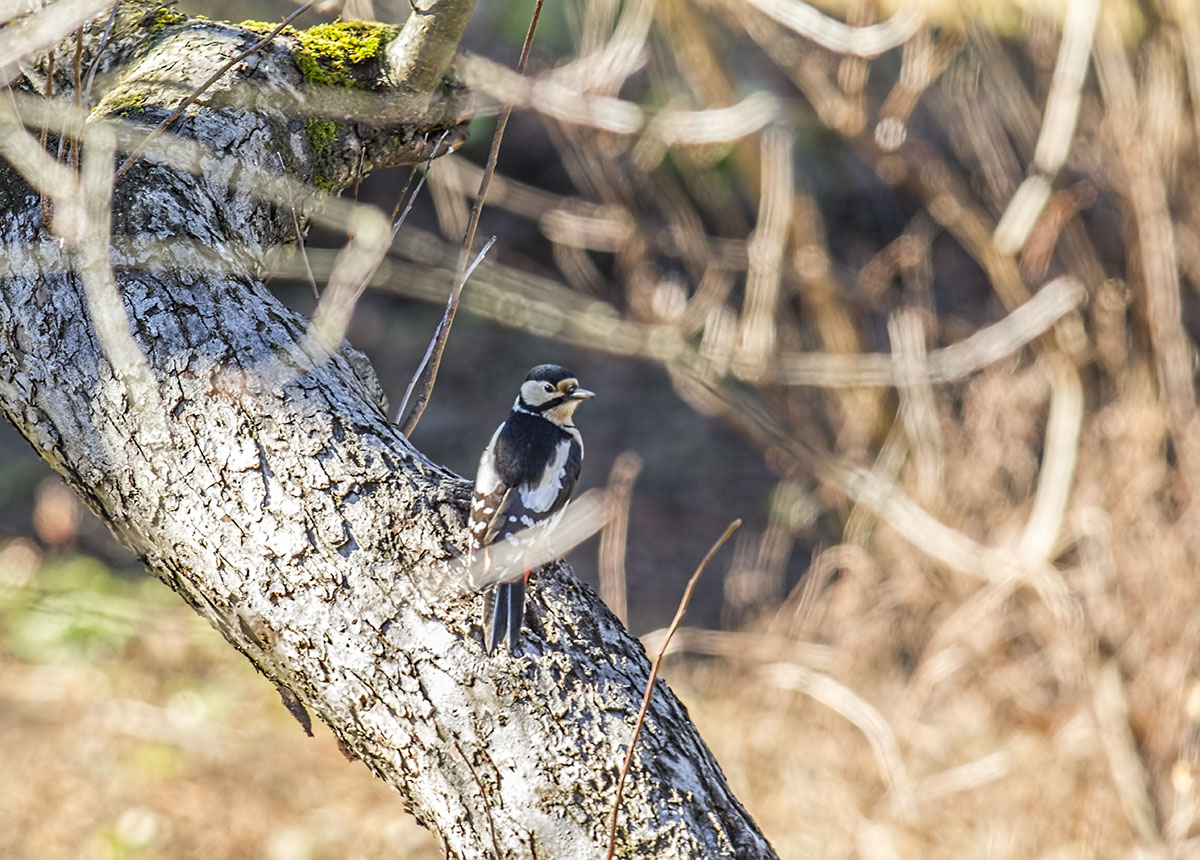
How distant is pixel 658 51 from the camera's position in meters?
5.95

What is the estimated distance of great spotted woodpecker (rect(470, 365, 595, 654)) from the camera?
1524 millimetres

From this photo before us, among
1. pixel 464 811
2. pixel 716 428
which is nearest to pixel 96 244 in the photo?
pixel 464 811

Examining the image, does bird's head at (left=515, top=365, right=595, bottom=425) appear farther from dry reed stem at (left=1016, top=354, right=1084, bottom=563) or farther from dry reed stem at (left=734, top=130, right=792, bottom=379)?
dry reed stem at (left=1016, top=354, right=1084, bottom=563)

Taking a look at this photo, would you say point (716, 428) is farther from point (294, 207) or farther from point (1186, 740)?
point (294, 207)

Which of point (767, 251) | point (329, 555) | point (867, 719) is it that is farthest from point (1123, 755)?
point (329, 555)

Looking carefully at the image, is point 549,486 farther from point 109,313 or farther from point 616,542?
point 616,542

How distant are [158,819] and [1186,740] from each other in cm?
440

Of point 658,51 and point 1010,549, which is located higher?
point 658,51

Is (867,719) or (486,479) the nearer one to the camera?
(486,479)

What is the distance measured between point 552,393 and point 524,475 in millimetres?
457

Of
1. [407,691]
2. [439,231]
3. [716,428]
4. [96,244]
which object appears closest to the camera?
[407,691]

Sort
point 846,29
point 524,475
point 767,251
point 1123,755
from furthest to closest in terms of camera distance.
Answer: point 767,251 → point 1123,755 → point 846,29 → point 524,475

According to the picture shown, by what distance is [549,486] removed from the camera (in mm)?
2369

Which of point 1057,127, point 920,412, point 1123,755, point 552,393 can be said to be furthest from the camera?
point 920,412
